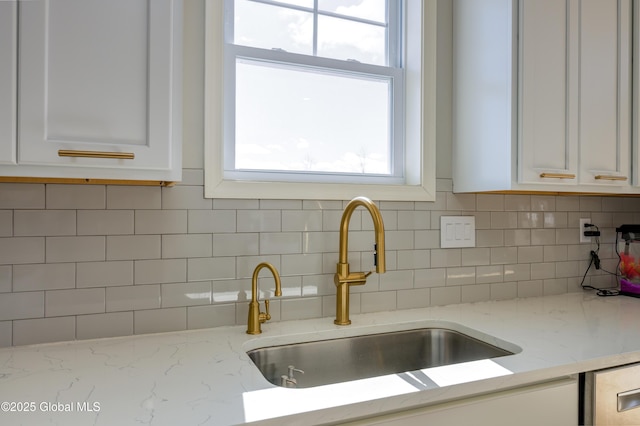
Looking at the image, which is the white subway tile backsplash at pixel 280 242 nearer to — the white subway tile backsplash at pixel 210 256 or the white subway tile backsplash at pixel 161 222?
the white subway tile backsplash at pixel 210 256

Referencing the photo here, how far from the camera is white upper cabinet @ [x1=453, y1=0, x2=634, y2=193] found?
153 centimetres

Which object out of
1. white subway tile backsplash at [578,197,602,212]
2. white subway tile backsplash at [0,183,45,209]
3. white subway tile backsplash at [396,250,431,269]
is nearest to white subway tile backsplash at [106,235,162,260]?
white subway tile backsplash at [0,183,45,209]

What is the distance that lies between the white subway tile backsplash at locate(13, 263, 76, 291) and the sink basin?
59cm

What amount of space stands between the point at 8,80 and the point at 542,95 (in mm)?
1621

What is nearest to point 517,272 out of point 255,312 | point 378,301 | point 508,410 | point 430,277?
point 430,277

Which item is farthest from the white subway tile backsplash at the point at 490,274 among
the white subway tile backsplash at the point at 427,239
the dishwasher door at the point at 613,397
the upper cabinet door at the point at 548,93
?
the dishwasher door at the point at 613,397

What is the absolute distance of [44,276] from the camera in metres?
1.25

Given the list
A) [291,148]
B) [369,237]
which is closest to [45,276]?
[291,148]

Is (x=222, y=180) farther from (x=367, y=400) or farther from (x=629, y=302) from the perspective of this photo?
(x=629, y=302)

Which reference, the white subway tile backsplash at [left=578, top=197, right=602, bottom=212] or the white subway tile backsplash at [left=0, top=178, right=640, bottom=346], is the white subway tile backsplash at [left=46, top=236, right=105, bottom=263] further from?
the white subway tile backsplash at [left=578, top=197, right=602, bottom=212]

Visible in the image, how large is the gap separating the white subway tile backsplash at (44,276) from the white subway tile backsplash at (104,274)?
0.07ft

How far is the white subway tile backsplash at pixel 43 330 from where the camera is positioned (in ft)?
4.04

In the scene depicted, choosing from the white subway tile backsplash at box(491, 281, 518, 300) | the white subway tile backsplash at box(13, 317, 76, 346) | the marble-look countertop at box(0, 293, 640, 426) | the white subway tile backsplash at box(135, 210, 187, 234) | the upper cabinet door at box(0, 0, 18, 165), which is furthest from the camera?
the white subway tile backsplash at box(491, 281, 518, 300)

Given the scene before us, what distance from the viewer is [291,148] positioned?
1.67m
